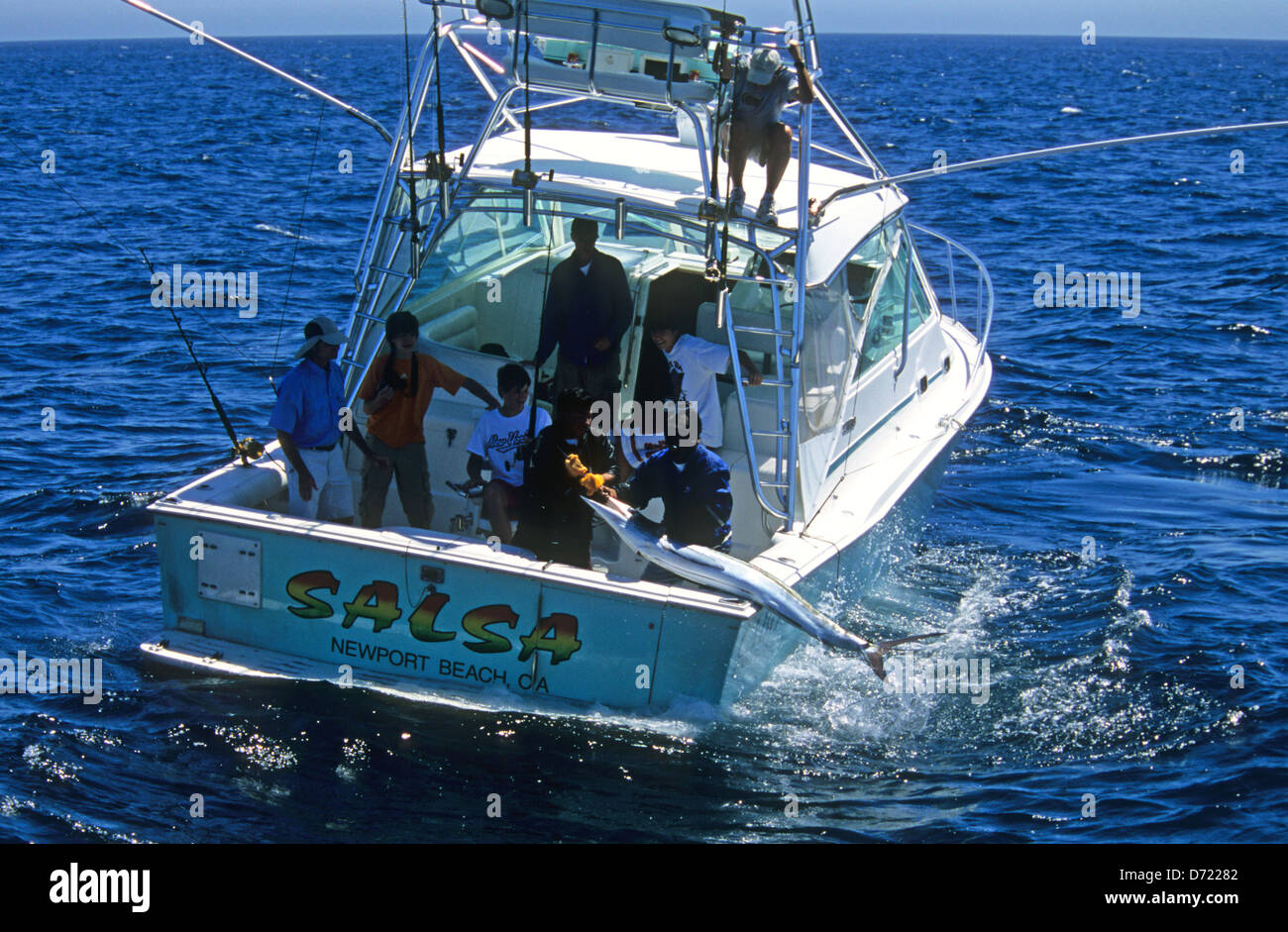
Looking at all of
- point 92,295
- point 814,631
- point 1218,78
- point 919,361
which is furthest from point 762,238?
point 1218,78

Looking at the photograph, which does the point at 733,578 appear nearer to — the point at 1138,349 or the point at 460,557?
the point at 460,557

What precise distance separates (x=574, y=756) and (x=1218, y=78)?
80.3m

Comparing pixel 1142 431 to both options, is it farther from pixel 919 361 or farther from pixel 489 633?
pixel 489 633

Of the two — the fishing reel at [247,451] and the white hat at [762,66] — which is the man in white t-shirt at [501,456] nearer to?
the fishing reel at [247,451]

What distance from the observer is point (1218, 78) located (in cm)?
7538

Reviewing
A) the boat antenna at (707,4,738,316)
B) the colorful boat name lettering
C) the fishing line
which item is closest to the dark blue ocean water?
the fishing line

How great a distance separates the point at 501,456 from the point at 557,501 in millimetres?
564

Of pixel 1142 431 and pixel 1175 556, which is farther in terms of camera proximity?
pixel 1142 431

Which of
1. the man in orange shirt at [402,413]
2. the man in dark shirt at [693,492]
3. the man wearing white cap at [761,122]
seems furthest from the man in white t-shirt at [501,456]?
the man wearing white cap at [761,122]

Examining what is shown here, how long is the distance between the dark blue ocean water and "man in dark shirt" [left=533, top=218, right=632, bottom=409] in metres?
2.03

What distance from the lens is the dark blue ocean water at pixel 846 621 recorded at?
6.16 meters

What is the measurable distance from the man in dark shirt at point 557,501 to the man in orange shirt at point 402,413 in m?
0.60
